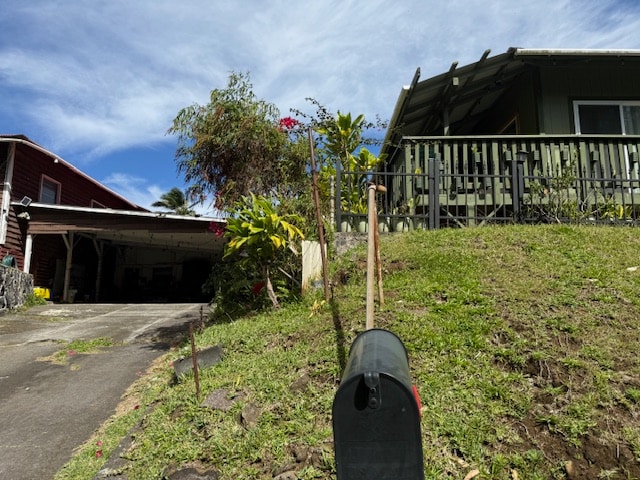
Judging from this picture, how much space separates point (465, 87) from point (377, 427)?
1009 cm

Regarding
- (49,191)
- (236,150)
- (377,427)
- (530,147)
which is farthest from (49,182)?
(377,427)

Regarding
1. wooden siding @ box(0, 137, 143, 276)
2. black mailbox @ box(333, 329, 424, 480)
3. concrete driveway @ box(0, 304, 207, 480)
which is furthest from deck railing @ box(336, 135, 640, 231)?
wooden siding @ box(0, 137, 143, 276)

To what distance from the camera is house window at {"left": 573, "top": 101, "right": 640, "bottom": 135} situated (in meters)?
10.1

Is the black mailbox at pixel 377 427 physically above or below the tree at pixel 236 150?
below

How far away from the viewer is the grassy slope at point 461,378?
2.99 metres

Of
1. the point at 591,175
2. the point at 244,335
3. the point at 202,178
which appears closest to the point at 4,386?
the point at 244,335

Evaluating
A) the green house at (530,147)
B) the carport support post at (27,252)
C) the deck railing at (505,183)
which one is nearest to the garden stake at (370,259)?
the deck railing at (505,183)

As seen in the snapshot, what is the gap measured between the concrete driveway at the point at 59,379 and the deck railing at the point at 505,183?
149 inches

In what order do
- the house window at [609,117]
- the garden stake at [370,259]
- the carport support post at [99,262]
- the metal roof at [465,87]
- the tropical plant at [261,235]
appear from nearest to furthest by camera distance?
the garden stake at [370,259], the tropical plant at [261,235], the metal roof at [465,87], the house window at [609,117], the carport support post at [99,262]

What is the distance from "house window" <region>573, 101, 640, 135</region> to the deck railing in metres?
1.53

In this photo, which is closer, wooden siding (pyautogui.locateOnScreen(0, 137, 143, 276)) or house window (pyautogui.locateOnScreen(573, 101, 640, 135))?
house window (pyautogui.locateOnScreen(573, 101, 640, 135))

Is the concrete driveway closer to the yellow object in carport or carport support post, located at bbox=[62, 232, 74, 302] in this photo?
the yellow object in carport

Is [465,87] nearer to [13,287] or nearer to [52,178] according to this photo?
[13,287]

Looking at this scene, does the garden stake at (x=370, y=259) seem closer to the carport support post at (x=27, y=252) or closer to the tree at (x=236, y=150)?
the tree at (x=236, y=150)
